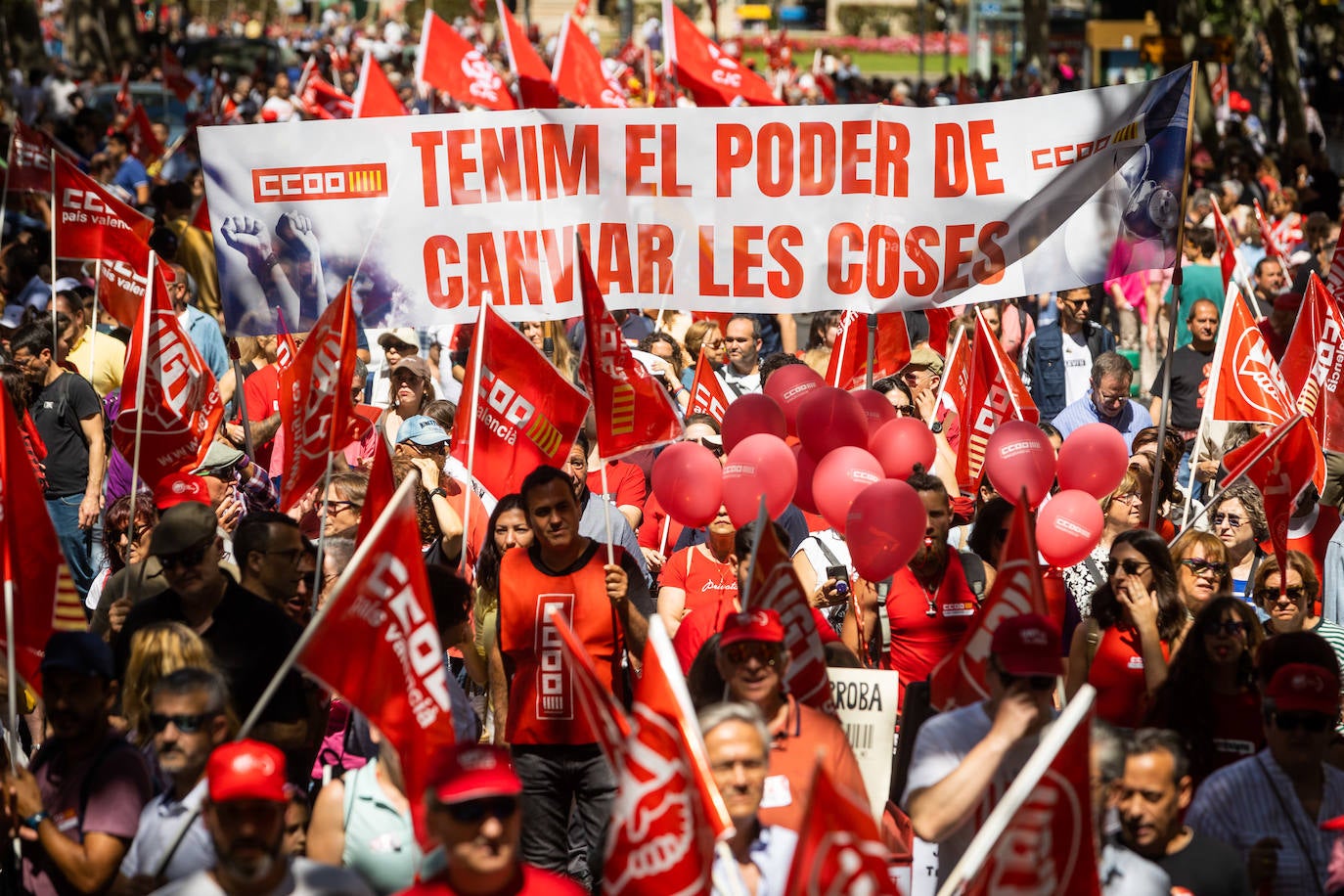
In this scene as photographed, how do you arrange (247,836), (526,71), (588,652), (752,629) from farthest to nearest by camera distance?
(526,71)
(588,652)
(752,629)
(247,836)

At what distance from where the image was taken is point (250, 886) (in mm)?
4258

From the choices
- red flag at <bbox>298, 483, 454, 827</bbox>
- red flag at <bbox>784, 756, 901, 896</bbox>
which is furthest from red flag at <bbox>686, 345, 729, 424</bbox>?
red flag at <bbox>784, 756, 901, 896</bbox>

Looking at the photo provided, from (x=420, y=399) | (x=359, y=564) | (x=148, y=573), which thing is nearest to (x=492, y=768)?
(x=359, y=564)

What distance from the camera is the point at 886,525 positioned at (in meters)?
6.56

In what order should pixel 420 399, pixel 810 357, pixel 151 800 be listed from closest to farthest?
pixel 151 800 → pixel 420 399 → pixel 810 357

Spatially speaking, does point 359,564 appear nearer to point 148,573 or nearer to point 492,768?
point 492,768

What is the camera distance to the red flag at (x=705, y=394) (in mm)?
9617

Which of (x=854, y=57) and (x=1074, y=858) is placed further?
(x=854, y=57)

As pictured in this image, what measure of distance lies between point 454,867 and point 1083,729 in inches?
55.4

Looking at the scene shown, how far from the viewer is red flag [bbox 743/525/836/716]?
584cm

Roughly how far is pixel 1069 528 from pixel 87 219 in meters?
5.72

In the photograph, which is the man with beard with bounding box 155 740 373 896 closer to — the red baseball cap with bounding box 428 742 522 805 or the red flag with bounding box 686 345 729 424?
the red baseball cap with bounding box 428 742 522 805

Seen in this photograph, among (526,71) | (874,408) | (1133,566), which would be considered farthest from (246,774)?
(526,71)

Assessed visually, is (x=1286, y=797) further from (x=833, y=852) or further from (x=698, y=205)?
(x=698, y=205)
